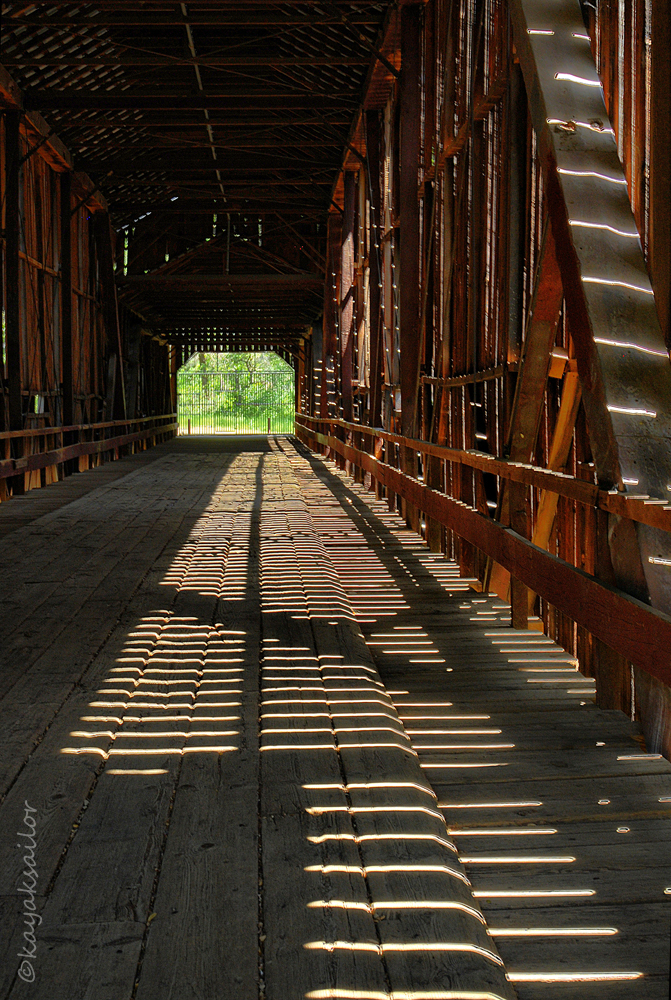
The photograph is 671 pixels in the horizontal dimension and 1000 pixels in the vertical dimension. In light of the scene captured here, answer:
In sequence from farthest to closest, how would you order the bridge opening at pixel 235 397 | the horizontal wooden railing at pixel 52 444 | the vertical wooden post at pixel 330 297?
the bridge opening at pixel 235 397, the vertical wooden post at pixel 330 297, the horizontal wooden railing at pixel 52 444

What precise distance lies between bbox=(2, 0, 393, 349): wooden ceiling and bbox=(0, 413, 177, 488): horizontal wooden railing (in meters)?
2.86

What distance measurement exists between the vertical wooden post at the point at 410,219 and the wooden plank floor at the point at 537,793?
3.19m

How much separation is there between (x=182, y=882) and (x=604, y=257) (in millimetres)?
2221

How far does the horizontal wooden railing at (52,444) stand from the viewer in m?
10.6

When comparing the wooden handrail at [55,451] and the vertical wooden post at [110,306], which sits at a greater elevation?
the vertical wooden post at [110,306]

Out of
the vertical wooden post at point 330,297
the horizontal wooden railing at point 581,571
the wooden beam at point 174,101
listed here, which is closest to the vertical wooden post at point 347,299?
the vertical wooden post at point 330,297

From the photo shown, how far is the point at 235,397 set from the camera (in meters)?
55.6

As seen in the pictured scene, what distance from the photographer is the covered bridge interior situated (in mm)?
1958

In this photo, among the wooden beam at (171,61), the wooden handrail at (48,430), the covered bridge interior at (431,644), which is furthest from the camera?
the wooden handrail at (48,430)

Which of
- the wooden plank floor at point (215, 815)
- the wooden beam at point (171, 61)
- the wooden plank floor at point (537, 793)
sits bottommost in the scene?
the wooden plank floor at point (537, 793)

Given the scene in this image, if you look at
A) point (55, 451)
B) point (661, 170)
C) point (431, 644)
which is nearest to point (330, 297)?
point (55, 451)

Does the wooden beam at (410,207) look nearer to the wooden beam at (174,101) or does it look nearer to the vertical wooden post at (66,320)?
the wooden beam at (174,101)

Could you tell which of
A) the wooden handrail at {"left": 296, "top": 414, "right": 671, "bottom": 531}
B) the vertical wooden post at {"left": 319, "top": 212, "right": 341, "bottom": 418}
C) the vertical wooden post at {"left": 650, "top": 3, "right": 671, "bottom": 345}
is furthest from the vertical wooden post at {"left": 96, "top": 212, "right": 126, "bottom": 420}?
the vertical wooden post at {"left": 650, "top": 3, "right": 671, "bottom": 345}

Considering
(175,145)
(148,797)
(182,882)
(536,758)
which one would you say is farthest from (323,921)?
(175,145)
